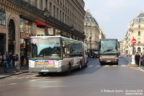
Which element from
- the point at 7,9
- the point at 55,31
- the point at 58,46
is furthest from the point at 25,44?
the point at 58,46

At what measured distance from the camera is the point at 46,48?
17297 millimetres

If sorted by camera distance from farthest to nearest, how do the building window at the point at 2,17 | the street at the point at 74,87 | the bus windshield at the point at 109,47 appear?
the bus windshield at the point at 109,47 → the building window at the point at 2,17 → the street at the point at 74,87

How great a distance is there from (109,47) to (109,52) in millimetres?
674

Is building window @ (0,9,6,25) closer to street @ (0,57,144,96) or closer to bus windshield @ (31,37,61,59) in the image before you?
bus windshield @ (31,37,61,59)

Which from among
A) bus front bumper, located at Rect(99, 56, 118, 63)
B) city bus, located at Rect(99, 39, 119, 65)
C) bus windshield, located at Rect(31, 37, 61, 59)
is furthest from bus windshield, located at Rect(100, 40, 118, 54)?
bus windshield, located at Rect(31, 37, 61, 59)

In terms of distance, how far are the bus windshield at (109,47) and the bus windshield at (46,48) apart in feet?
47.4

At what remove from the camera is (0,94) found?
33.0ft

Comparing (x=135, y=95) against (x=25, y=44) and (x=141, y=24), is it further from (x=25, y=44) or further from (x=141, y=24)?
(x=141, y=24)

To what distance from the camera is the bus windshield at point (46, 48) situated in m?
17.2

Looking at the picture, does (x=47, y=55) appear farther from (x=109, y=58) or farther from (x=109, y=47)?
(x=109, y=47)

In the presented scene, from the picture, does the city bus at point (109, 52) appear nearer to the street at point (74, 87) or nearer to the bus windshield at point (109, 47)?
the bus windshield at point (109, 47)

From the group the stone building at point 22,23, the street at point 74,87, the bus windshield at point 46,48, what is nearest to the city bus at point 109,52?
the stone building at point 22,23

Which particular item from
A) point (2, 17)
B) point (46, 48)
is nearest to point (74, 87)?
point (46, 48)

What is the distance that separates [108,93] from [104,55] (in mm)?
21196
